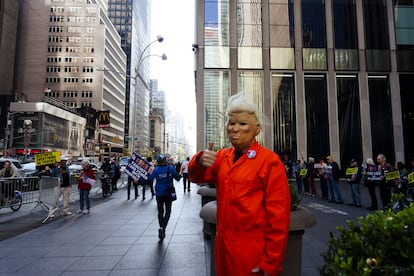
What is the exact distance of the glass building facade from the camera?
25.6m

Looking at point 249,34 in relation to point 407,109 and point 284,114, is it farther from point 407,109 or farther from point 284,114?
point 407,109

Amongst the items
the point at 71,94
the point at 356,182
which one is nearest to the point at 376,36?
the point at 356,182

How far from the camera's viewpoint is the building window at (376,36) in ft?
86.7

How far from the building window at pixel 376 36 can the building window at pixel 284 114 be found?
24.7 feet

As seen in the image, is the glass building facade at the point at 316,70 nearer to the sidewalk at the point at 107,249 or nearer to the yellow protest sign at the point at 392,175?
the yellow protest sign at the point at 392,175

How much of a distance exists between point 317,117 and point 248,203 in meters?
26.0

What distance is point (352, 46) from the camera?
2673 centimetres

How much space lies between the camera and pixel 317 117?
26.2 metres

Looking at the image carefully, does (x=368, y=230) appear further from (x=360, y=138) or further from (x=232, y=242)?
(x=360, y=138)

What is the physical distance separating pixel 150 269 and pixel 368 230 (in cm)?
402

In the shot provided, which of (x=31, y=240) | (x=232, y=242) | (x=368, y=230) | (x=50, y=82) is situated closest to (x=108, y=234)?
(x=31, y=240)

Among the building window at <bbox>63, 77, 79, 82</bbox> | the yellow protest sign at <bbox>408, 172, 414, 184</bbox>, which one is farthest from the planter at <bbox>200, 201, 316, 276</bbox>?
the building window at <bbox>63, 77, 79, 82</bbox>

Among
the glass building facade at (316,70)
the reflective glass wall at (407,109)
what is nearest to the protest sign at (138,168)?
the glass building facade at (316,70)

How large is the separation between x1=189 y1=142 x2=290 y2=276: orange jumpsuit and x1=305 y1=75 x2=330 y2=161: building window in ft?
81.2
